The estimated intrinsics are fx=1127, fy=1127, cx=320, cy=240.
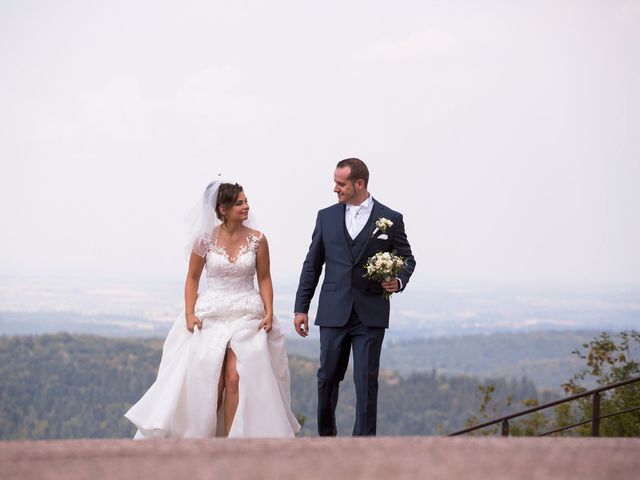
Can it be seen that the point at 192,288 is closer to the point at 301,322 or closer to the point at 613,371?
the point at 301,322

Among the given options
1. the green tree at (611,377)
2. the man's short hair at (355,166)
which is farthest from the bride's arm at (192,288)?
the green tree at (611,377)

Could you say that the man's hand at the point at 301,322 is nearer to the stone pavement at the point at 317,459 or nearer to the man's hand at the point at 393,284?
the man's hand at the point at 393,284

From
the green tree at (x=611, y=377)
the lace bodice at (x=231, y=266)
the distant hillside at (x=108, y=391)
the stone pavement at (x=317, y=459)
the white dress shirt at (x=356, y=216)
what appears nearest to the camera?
the stone pavement at (x=317, y=459)

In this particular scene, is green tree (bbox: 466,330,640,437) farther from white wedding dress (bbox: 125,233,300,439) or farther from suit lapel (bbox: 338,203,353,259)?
white wedding dress (bbox: 125,233,300,439)

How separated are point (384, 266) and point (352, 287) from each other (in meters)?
0.28

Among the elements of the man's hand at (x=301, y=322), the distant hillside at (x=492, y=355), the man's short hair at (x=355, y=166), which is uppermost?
the man's short hair at (x=355, y=166)

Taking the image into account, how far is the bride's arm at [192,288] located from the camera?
6652 mm

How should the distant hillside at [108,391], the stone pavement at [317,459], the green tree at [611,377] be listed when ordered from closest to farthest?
1. the stone pavement at [317,459]
2. the green tree at [611,377]
3. the distant hillside at [108,391]

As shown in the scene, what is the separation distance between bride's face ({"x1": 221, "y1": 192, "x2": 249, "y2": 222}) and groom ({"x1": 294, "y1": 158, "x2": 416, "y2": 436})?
19.4 inches

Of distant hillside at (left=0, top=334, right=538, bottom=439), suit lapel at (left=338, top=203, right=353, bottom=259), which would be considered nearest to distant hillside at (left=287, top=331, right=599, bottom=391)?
distant hillside at (left=0, top=334, right=538, bottom=439)

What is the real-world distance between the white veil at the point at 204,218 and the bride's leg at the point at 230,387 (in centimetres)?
68

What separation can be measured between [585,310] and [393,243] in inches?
912

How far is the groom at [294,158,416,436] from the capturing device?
667 cm

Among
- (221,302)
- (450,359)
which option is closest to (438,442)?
(221,302)
